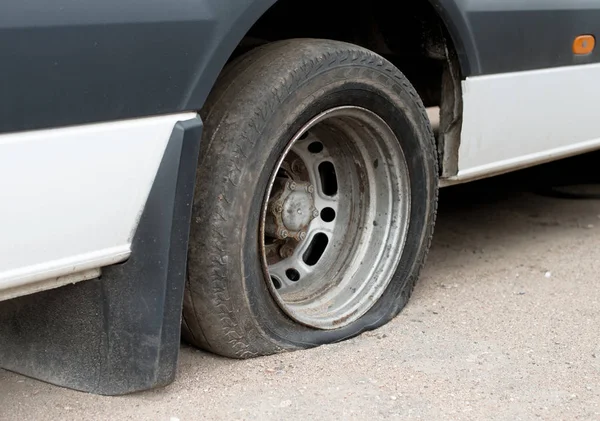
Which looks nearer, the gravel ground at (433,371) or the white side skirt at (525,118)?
the gravel ground at (433,371)

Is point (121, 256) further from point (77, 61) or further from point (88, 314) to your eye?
point (77, 61)

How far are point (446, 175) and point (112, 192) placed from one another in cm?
152

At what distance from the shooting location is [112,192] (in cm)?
224

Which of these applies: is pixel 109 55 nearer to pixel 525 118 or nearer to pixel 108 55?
pixel 108 55

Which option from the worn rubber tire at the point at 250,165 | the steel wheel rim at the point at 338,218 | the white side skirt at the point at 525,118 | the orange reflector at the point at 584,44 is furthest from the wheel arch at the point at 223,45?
the orange reflector at the point at 584,44

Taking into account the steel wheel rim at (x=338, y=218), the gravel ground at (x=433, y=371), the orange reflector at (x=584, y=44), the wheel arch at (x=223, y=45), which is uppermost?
the wheel arch at (x=223, y=45)

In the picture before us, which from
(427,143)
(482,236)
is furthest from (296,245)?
(482,236)

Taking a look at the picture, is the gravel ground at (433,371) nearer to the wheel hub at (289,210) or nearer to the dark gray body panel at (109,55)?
the wheel hub at (289,210)

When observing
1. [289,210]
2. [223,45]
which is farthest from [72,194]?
[289,210]

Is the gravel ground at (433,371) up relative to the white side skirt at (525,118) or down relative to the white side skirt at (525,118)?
down

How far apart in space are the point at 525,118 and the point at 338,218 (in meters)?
0.83

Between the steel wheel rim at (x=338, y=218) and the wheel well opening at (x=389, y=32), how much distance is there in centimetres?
29

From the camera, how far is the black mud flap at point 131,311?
236 cm

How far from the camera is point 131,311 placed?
8.02ft
